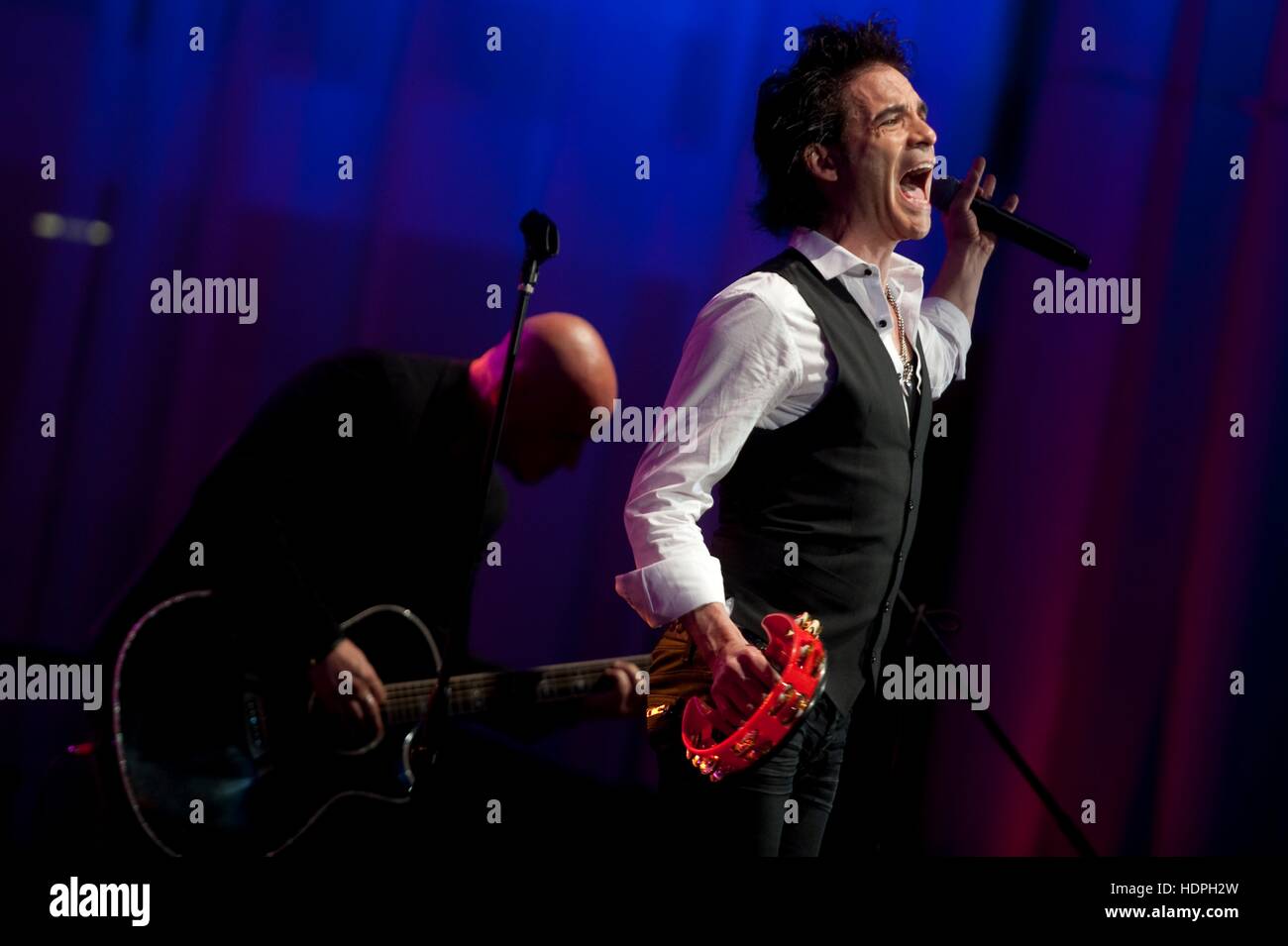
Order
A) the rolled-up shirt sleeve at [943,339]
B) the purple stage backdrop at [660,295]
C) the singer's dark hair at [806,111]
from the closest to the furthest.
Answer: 1. the singer's dark hair at [806,111]
2. the rolled-up shirt sleeve at [943,339]
3. the purple stage backdrop at [660,295]

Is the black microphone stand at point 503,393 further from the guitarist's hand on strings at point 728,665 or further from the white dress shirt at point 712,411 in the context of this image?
the guitarist's hand on strings at point 728,665

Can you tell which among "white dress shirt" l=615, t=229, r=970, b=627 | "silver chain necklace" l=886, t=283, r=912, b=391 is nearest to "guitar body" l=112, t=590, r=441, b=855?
"white dress shirt" l=615, t=229, r=970, b=627

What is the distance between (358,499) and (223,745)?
1.74 ft

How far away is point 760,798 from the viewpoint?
132 centimetres

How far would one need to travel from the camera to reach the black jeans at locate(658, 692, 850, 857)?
4.34ft

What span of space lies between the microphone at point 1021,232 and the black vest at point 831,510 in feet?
1.53

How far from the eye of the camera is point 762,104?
1729 mm

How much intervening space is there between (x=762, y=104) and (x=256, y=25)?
1.25m

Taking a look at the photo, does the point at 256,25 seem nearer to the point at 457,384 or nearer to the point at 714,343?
the point at 457,384

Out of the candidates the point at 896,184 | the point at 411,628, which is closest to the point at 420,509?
the point at 411,628

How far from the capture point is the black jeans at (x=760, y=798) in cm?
132

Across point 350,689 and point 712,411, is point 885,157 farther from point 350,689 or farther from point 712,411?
point 350,689

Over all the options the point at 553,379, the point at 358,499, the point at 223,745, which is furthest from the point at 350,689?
the point at 553,379

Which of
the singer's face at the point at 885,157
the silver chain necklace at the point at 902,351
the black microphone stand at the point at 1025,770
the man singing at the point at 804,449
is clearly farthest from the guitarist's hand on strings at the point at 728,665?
the black microphone stand at the point at 1025,770
